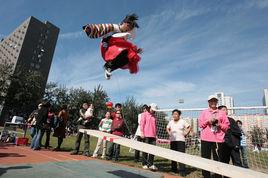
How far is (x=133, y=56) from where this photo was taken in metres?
3.96

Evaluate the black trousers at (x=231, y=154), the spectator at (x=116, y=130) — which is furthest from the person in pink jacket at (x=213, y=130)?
the spectator at (x=116, y=130)

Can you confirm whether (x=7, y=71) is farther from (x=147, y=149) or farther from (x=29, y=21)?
(x=147, y=149)

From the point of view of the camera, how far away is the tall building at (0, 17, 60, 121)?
70.9m

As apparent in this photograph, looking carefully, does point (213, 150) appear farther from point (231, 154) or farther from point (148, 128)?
point (148, 128)

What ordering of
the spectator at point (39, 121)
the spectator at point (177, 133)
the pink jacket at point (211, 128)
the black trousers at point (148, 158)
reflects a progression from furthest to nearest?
the spectator at point (39, 121) < the black trousers at point (148, 158) < the spectator at point (177, 133) < the pink jacket at point (211, 128)

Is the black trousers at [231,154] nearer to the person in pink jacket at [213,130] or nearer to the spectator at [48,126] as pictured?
the person in pink jacket at [213,130]

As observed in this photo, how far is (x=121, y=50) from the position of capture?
3.89 metres

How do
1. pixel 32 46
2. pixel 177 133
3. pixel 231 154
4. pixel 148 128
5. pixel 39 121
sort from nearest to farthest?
1. pixel 231 154
2. pixel 177 133
3. pixel 148 128
4. pixel 39 121
5. pixel 32 46

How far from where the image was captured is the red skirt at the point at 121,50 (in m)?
3.90

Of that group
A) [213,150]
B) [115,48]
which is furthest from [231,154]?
[115,48]

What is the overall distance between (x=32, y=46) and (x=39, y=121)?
233 ft

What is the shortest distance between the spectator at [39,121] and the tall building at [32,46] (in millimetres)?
62835

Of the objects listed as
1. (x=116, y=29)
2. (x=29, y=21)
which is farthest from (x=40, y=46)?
(x=116, y=29)

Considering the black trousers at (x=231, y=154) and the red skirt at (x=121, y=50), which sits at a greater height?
the red skirt at (x=121, y=50)
